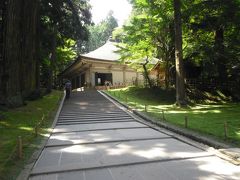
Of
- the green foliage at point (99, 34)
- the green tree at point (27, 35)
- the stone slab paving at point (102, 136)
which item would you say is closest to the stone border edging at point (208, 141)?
the stone slab paving at point (102, 136)

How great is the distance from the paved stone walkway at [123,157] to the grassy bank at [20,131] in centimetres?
41

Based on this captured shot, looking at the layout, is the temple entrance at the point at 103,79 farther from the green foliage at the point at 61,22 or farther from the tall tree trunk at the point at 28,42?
the tall tree trunk at the point at 28,42

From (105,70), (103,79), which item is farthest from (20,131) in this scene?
(103,79)

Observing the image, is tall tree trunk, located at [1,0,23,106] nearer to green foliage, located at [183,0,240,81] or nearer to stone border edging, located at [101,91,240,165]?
stone border edging, located at [101,91,240,165]

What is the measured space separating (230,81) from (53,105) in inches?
520

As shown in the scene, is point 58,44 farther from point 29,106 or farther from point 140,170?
point 140,170

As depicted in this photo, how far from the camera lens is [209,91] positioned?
2216cm

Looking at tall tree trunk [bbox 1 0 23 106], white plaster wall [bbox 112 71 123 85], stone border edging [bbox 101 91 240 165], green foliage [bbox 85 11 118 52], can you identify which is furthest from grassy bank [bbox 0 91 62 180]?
green foliage [bbox 85 11 118 52]

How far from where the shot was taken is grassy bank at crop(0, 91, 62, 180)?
21.8 ft

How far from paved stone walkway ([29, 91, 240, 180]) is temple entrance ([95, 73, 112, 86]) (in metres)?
20.6

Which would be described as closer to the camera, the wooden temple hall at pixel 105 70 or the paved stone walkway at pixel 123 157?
the paved stone walkway at pixel 123 157

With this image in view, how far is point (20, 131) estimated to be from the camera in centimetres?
1080

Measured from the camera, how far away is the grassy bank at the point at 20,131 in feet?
A: 21.8

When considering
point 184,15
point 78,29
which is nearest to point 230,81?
point 184,15
